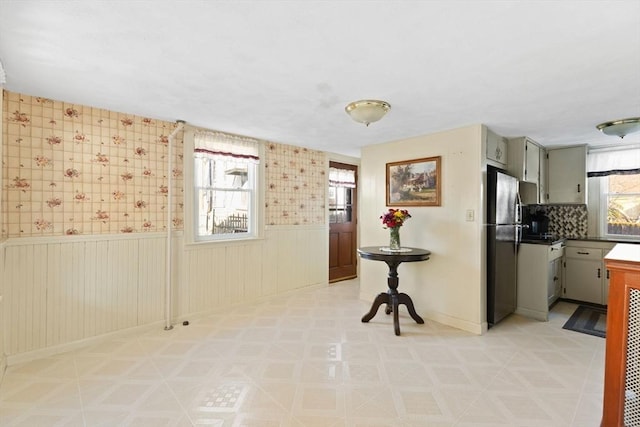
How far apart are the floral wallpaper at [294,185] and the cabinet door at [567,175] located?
10.3ft

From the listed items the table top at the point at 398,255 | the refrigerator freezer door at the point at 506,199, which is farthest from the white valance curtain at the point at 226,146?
the refrigerator freezer door at the point at 506,199

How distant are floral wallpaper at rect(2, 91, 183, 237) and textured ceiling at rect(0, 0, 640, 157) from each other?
0.18 meters

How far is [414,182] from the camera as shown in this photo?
3619 mm

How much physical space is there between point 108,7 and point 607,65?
2.71m

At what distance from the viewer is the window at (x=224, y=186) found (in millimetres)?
3479

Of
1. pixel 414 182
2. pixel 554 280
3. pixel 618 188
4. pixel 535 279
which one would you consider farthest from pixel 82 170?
pixel 618 188

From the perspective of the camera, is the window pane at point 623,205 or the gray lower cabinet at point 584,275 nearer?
the gray lower cabinet at point 584,275

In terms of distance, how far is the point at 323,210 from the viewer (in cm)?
484

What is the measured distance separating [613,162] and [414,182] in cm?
284

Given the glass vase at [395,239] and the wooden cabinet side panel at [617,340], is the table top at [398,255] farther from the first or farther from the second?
the wooden cabinet side panel at [617,340]

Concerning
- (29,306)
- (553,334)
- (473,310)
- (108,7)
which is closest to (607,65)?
(473,310)

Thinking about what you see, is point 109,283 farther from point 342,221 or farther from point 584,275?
point 584,275

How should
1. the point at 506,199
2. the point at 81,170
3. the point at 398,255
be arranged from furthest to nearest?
the point at 506,199
the point at 398,255
the point at 81,170

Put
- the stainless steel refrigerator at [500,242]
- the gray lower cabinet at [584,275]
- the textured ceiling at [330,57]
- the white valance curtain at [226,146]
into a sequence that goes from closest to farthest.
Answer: the textured ceiling at [330,57] → the stainless steel refrigerator at [500,242] → the white valance curtain at [226,146] → the gray lower cabinet at [584,275]
